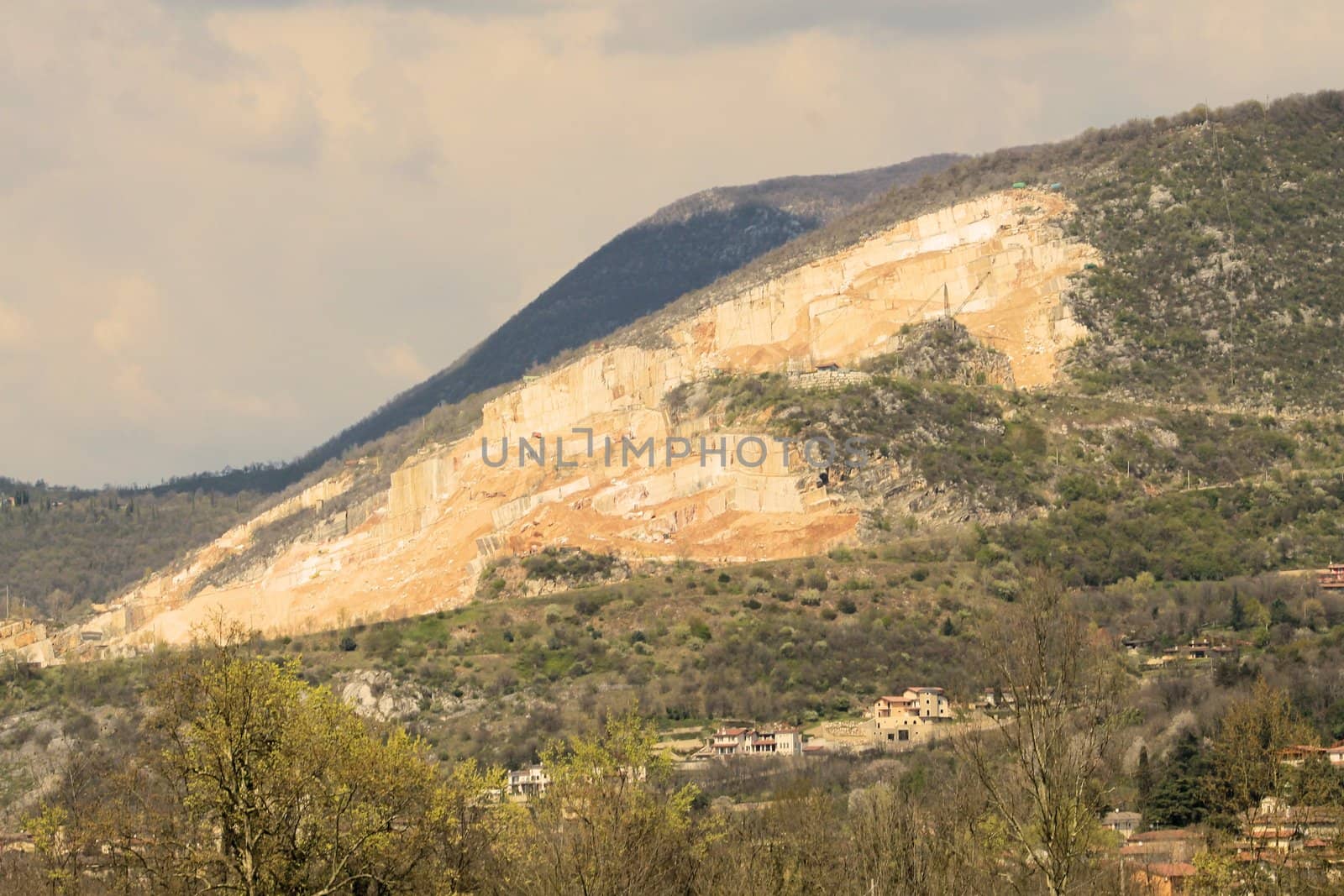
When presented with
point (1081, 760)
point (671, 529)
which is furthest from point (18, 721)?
point (1081, 760)

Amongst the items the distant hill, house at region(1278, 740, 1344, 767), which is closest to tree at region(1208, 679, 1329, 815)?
house at region(1278, 740, 1344, 767)

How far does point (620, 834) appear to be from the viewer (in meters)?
47.5

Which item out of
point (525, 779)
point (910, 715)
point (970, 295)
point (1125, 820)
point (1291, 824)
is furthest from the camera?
point (970, 295)

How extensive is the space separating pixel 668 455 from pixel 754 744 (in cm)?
4784

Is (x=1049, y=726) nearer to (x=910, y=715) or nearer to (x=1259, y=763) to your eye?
(x=1259, y=763)

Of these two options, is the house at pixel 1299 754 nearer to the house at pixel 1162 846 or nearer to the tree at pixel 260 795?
the house at pixel 1162 846

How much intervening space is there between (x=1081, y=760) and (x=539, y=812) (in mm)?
13029

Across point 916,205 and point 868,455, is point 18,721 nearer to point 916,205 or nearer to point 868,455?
point 868,455

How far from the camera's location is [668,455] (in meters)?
144

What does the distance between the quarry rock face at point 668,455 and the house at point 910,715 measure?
2699 cm

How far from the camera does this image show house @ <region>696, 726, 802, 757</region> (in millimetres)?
96375

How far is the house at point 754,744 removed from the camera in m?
96.4

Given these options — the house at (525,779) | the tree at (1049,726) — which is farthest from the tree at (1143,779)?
the tree at (1049,726)

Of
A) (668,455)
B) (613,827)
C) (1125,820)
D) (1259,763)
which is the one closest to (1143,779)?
(1125,820)
